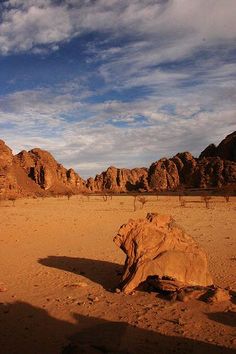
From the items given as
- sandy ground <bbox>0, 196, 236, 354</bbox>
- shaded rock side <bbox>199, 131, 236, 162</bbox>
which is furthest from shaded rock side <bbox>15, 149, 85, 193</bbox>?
sandy ground <bbox>0, 196, 236, 354</bbox>

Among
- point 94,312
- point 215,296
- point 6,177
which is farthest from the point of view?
point 6,177

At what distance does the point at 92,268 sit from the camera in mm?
10227

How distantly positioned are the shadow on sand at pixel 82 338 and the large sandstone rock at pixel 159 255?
184cm

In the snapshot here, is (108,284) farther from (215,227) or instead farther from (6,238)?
(215,227)

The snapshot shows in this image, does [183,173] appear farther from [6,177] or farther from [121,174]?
[6,177]

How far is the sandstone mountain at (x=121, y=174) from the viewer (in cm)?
9038

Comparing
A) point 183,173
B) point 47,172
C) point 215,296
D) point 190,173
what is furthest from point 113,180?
point 215,296

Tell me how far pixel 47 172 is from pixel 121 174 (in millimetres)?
43480

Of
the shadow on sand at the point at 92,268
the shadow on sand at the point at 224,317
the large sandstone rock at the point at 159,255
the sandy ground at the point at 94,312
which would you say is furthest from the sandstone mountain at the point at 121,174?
the shadow on sand at the point at 224,317

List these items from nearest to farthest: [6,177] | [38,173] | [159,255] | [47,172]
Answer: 1. [159,255]
2. [6,177]
3. [38,173]
4. [47,172]

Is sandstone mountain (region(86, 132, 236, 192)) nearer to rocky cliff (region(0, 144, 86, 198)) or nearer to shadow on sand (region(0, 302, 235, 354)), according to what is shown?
rocky cliff (region(0, 144, 86, 198))

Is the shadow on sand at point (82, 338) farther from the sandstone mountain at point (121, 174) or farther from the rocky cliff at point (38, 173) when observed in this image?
the rocky cliff at point (38, 173)

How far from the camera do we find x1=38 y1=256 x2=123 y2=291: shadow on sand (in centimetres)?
901

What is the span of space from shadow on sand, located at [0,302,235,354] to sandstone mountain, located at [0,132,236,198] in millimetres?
69597
